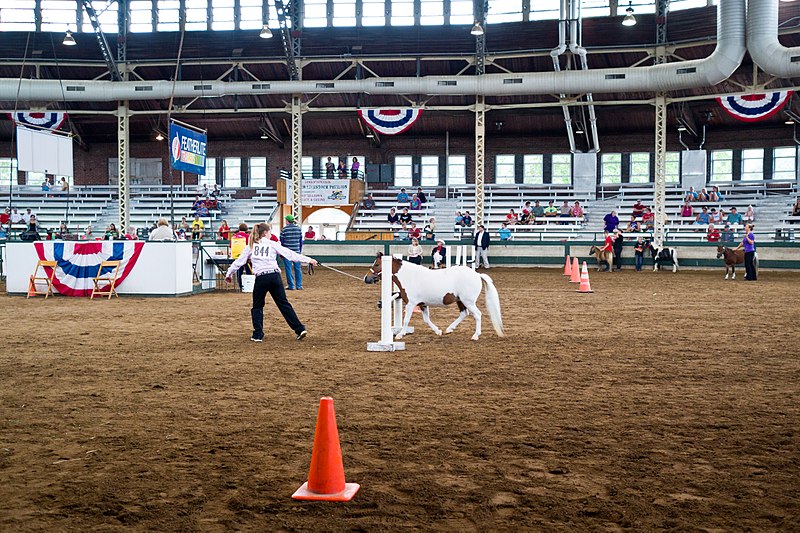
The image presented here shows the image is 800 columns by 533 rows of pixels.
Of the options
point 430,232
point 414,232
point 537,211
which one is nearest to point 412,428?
point 414,232

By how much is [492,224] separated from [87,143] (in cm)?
2496

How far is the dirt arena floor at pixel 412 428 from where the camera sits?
420 cm

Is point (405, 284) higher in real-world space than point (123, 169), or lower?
lower

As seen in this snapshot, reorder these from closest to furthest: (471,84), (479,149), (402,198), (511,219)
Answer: (471,84) < (479,149) < (511,219) < (402,198)

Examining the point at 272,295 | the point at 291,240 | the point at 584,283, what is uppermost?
the point at 291,240

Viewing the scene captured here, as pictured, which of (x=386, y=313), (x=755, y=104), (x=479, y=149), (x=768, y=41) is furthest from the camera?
(x=479, y=149)

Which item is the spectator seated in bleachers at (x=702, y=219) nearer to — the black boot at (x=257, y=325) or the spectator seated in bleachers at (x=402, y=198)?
the spectator seated in bleachers at (x=402, y=198)

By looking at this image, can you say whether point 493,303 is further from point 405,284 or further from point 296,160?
point 296,160

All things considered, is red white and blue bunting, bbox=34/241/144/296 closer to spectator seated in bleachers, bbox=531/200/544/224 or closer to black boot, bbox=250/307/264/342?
black boot, bbox=250/307/264/342

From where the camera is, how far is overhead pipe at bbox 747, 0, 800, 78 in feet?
83.3

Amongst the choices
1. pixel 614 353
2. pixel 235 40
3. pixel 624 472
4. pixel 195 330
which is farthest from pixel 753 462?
pixel 235 40

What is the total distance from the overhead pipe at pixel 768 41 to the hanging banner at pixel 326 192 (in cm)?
1997

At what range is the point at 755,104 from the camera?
1152 inches

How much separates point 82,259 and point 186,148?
13.6 feet
